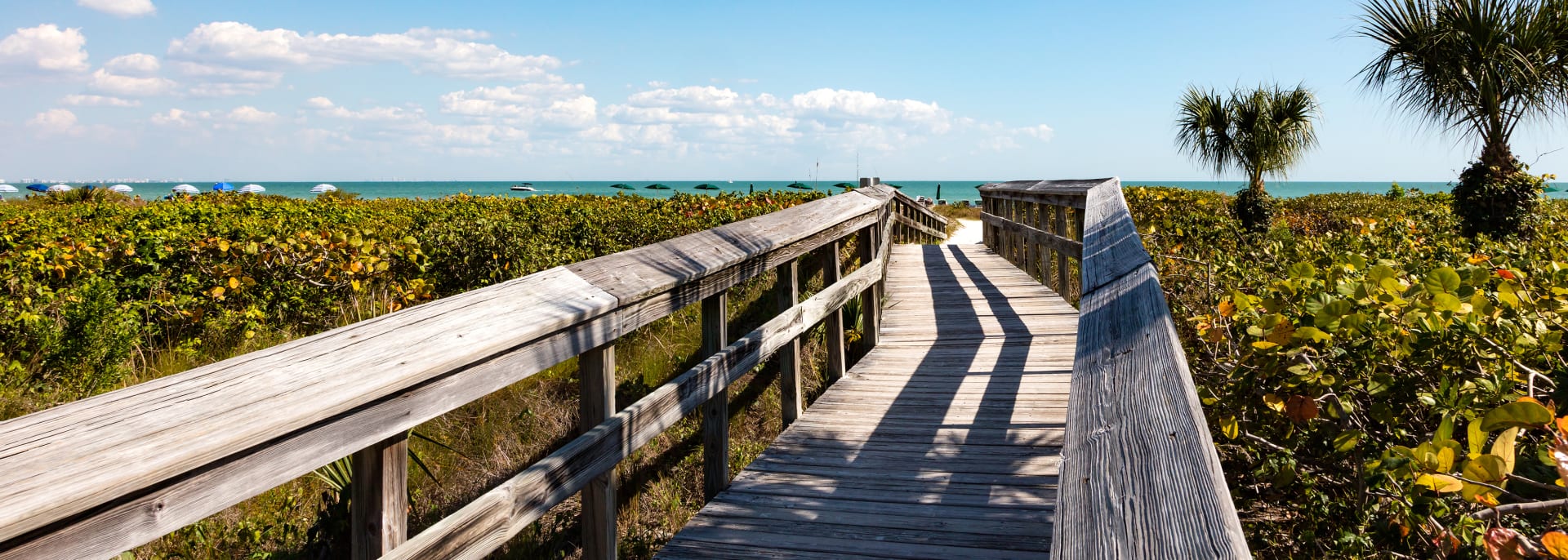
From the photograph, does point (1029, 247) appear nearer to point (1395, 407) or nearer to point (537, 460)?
point (537, 460)

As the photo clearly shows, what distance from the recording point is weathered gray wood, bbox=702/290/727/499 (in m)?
3.20

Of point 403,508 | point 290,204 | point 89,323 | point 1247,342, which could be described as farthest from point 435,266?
point 290,204

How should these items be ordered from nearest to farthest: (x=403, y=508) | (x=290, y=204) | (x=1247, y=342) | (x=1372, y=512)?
(x=403, y=508) → (x=1372, y=512) → (x=1247, y=342) → (x=290, y=204)

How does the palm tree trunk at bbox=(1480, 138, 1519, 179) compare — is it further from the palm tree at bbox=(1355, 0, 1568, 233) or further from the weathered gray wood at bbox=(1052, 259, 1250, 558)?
the weathered gray wood at bbox=(1052, 259, 1250, 558)

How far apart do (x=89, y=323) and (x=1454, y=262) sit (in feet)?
22.3

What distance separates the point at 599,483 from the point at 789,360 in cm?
174

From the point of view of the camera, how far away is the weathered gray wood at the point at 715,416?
3.20m

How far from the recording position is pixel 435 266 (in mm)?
6570

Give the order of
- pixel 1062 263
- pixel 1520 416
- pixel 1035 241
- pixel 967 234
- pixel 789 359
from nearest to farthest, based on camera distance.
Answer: pixel 1520 416
pixel 789 359
pixel 1062 263
pixel 1035 241
pixel 967 234

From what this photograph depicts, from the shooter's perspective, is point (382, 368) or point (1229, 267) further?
point (1229, 267)

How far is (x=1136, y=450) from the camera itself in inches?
44.8

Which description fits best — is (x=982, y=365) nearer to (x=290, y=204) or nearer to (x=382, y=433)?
(x=382, y=433)

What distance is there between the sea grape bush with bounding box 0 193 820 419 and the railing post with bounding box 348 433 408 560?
389 cm

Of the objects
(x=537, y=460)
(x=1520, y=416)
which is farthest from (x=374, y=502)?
(x=537, y=460)
